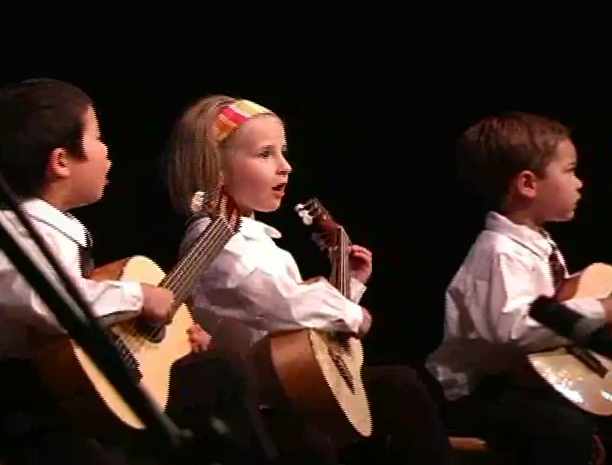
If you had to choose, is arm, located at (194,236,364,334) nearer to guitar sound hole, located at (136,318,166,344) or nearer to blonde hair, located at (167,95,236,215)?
blonde hair, located at (167,95,236,215)

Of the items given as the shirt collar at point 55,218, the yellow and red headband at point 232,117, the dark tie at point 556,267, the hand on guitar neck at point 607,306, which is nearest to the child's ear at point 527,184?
the dark tie at point 556,267

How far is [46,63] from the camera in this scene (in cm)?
327

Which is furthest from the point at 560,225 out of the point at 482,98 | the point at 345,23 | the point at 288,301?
the point at 288,301

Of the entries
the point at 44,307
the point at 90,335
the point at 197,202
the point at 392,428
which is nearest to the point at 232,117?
the point at 197,202

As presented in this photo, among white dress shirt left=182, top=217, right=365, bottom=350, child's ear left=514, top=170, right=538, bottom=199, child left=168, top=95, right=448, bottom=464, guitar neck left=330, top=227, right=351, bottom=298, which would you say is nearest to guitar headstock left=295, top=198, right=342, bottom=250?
guitar neck left=330, top=227, right=351, bottom=298

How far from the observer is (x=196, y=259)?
104 inches

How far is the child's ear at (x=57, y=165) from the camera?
2533 millimetres

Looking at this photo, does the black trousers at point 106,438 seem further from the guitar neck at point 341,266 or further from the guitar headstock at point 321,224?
the guitar headstock at point 321,224

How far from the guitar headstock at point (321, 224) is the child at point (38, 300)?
540mm

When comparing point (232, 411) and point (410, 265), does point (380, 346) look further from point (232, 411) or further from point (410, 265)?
point (232, 411)

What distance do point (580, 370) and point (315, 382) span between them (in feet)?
2.19

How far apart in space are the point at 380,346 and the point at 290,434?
3.52 feet

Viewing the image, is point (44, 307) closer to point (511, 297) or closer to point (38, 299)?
point (38, 299)

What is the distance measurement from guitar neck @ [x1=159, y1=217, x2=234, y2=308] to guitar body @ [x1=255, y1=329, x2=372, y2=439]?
237 millimetres
